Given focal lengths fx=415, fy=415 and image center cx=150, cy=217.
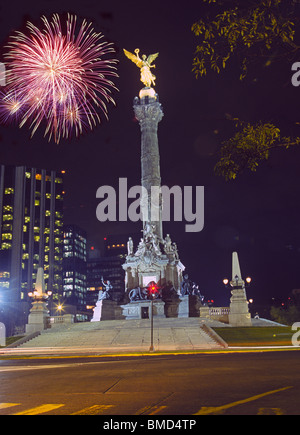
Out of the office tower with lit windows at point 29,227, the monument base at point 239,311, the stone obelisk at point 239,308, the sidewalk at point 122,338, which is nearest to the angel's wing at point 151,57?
the stone obelisk at point 239,308

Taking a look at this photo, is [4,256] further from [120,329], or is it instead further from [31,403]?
[31,403]

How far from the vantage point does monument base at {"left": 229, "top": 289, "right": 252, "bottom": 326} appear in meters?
41.6

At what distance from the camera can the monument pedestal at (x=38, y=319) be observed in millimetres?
43344

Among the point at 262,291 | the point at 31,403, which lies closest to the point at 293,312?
the point at 262,291

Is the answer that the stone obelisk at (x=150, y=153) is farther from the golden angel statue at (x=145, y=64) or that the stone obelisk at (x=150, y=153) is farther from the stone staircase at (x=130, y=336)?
the stone staircase at (x=130, y=336)

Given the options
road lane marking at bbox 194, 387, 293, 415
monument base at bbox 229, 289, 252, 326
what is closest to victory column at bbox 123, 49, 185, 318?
monument base at bbox 229, 289, 252, 326

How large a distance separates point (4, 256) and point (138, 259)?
235ft

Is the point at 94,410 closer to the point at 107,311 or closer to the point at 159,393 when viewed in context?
the point at 159,393

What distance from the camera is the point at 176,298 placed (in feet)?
162

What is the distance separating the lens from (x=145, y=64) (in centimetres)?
6019

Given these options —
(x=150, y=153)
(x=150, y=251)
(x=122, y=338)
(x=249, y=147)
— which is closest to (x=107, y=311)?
(x=150, y=251)

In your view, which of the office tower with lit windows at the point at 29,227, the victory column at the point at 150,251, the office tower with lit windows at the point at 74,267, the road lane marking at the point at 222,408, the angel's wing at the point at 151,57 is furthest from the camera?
the office tower with lit windows at the point at 74,267

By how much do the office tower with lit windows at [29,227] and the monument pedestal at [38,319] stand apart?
222ft

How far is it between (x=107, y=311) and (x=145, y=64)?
35307 mm
